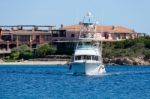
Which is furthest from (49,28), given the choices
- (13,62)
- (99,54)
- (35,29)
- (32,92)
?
(32,92)

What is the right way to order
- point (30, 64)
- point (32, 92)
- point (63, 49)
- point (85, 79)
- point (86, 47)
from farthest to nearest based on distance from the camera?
1. point (63, 49)
2. point (30, 64)
3. point (86, 47)
4. point (85, 79)
5. point (32, 92)

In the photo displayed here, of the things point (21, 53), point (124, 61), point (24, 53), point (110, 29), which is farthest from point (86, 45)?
point (110, 29)

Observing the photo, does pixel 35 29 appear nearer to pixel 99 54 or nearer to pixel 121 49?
pixel 121 49

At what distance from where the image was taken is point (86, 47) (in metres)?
90.4

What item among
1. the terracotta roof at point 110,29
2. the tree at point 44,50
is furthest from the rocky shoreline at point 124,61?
the terracotta roof at point 110,29

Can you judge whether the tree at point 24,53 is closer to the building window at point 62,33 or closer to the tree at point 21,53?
the tree at point 21,53

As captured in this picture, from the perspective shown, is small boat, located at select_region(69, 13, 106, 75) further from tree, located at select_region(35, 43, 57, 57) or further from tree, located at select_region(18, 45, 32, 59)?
tree, located at select_region(18, 45, 32, 59)

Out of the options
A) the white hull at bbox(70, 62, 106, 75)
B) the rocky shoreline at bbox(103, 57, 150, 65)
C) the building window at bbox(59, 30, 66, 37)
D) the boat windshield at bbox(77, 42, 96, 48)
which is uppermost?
the building window at bbox(59, 30, 66, 37)

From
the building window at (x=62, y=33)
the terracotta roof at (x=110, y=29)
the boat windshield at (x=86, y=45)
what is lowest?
the boat windshield at (x=86, y=45)

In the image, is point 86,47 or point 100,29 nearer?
point 86,47

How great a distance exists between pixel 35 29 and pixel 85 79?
114959 millimetres

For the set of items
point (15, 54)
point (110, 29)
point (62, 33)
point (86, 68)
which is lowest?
point (86, 68)

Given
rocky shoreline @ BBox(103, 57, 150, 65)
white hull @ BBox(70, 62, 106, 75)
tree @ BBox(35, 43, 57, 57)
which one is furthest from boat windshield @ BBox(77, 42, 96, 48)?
tree @ BBox(35, 43, 57, 57)

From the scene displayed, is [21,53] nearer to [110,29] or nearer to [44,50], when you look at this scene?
[44,50]
